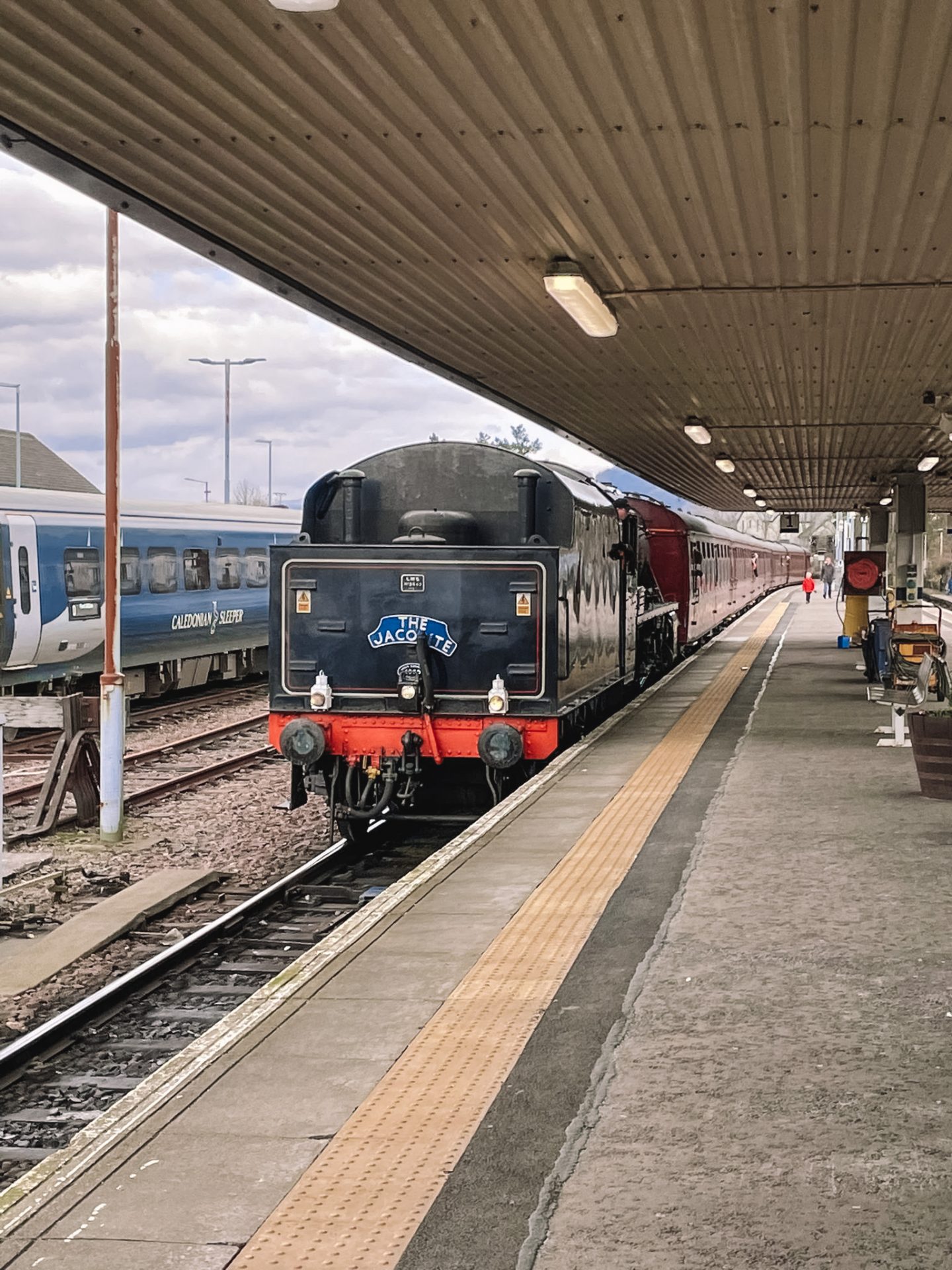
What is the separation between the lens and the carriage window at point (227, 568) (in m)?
23.2

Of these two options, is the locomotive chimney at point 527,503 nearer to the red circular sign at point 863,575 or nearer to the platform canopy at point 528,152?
the platform canopy at point 528,152

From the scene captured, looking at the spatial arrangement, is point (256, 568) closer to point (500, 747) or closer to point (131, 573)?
point (131, 573)

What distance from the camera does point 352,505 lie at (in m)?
11.1

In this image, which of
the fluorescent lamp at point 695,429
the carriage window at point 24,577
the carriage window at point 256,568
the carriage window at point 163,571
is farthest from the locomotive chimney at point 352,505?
the carriage window at point 256,568

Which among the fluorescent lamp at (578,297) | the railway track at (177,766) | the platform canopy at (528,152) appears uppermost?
the platform canopy at (528,152)

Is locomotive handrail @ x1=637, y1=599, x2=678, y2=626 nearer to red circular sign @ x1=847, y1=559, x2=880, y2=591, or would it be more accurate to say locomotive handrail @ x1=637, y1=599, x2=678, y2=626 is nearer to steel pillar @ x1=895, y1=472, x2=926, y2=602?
red circular sign @ x1=847, y1=559, x2=880, y2=591

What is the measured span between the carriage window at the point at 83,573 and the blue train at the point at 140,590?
0.02m

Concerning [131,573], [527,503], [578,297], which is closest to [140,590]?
[131,573]

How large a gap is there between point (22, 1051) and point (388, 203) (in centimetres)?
497

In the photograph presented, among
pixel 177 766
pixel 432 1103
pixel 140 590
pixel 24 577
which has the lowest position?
pixel 177 766

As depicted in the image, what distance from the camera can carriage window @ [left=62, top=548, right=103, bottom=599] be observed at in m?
18.2

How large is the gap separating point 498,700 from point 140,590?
11.3 meters

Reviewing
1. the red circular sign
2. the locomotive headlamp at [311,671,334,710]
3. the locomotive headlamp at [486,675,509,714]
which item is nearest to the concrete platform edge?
the locomotive headlamp at [486,675,509,714]

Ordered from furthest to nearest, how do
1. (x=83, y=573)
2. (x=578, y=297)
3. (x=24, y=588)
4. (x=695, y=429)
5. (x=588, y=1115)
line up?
(x=83, y=573) < (x=695, y=429) < (x=24, y=588) < (x=578, y=297) < (x=588, y=1115)
